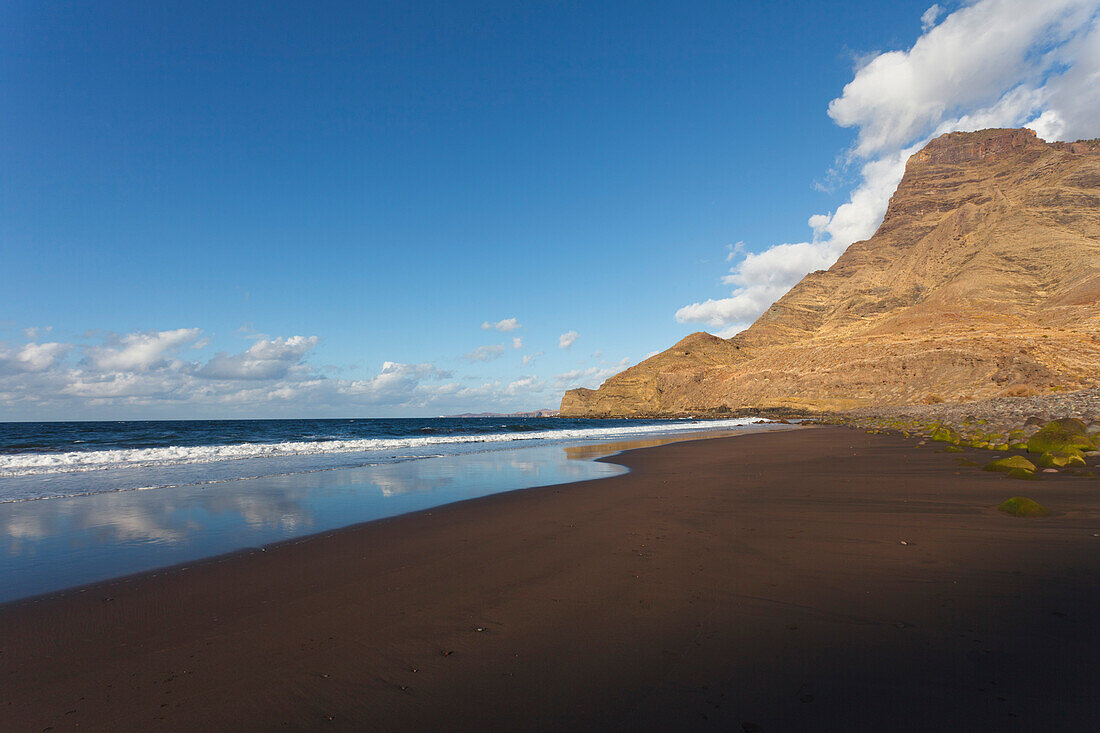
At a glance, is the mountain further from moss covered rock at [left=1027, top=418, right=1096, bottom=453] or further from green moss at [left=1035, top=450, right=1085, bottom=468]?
green moss at [left=1035, top=450, right=1085, bottom=468]

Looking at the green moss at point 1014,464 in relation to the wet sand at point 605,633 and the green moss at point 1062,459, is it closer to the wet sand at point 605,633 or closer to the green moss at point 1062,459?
the green moss at point 1062,459

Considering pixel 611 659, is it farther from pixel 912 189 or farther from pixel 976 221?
pixel 912 189

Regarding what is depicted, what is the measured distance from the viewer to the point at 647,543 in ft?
22.8

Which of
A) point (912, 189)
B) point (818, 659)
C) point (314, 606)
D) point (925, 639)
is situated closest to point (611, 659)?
point (818, 659)

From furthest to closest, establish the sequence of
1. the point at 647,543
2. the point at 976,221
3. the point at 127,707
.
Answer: the point at 976,221 < the point at 647,543 < the point at 127,707

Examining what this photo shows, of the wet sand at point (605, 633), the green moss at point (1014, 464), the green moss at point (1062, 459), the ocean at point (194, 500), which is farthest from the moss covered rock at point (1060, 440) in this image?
the ocean at point (194, 500)

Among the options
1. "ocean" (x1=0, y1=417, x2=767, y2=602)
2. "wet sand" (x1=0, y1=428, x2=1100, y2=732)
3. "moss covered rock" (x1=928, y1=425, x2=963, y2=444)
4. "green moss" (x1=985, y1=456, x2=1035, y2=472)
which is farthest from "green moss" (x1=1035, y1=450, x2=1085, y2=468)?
"ocean" (x1=0, y1=417, x2=767, y2=602)

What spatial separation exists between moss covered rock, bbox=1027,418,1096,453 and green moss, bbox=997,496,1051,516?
6.72 meters

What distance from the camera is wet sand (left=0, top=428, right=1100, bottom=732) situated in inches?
118

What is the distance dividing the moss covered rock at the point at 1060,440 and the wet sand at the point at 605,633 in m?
5.98

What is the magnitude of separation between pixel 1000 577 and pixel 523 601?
193 inches

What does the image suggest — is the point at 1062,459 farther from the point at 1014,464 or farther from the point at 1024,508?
the point at 1024,508

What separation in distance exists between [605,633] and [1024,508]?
24.1 ft

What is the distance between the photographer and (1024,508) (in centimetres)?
711
